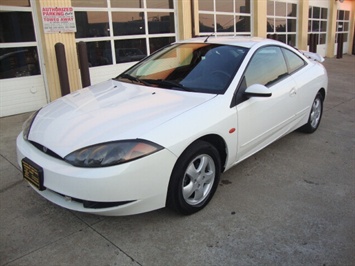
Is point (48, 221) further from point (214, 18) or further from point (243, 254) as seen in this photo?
point (214, 18)

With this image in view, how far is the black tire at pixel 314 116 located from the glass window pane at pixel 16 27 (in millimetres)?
5232

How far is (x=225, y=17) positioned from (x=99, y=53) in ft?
17.4

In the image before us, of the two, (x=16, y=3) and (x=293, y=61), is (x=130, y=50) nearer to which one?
(x=16, y=3)

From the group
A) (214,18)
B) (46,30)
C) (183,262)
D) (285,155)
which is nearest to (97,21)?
(46,30)

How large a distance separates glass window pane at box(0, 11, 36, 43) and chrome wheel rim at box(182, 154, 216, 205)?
5135mm

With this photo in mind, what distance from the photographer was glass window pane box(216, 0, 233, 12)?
1088 centimetres

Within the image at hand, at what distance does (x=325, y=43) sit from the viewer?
18859 mm

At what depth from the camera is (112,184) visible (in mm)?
2404

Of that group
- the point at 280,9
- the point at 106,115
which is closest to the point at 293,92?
the point at 106,115

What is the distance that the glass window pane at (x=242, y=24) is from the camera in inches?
474

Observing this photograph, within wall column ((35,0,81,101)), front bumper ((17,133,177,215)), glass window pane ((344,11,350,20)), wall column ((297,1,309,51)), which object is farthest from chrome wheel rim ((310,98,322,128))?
glass window pane ((344,11,350,20))

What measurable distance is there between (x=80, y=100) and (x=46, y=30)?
3.76 m

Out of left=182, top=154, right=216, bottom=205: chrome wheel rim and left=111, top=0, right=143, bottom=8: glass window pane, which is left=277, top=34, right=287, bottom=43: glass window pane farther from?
left=182, top=154, right=216, bottom=205: chrome wheel rim

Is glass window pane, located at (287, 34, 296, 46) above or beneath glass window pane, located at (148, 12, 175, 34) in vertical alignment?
beneath
